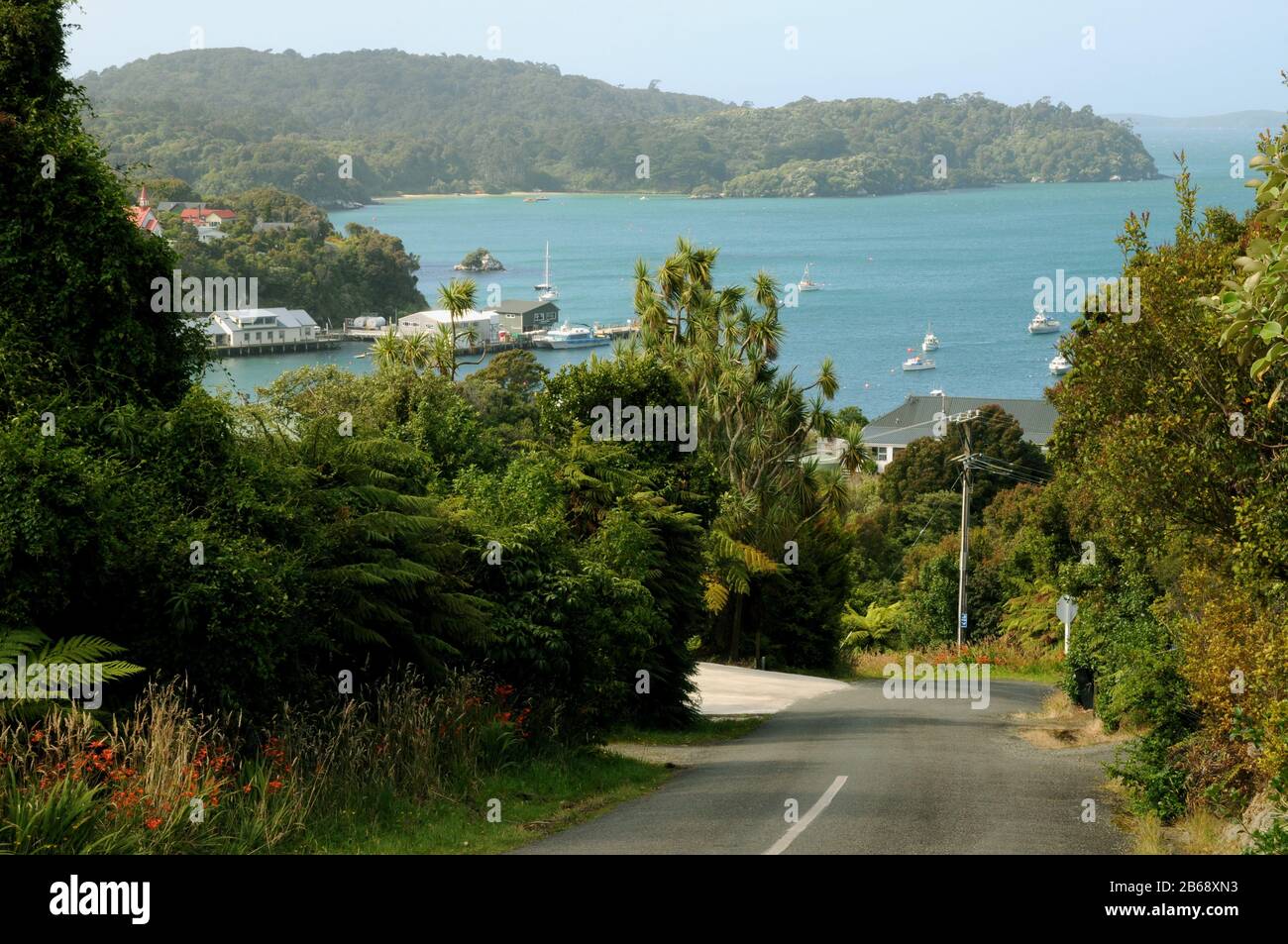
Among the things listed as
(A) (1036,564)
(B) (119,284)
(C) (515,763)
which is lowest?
(A) (1036,564)

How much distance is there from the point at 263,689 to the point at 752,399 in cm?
2613

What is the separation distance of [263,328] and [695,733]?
94.4 metres

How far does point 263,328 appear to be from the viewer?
10981 centimetres

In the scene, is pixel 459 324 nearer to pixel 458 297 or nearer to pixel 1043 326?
pixel 458 297

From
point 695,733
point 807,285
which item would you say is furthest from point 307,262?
point 695,733

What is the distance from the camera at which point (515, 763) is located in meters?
13.4

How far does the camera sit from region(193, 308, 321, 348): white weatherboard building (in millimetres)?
103688

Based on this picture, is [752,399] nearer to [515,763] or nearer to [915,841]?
[515,763]

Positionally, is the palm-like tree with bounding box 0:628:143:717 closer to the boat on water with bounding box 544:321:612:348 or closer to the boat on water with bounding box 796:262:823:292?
the boat on water with bounding box 544:321:612:348

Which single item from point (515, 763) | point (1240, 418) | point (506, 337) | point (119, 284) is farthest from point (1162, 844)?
point (506, 337)

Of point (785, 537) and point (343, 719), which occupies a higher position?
point (343, 719)

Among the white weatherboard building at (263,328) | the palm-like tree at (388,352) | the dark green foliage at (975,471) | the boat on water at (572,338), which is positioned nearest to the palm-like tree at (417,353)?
the palm-like tree at (388,352)

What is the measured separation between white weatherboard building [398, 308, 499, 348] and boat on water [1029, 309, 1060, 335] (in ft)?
222

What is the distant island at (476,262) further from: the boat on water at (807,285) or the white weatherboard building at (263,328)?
the white weatherboard building at (263,328)
